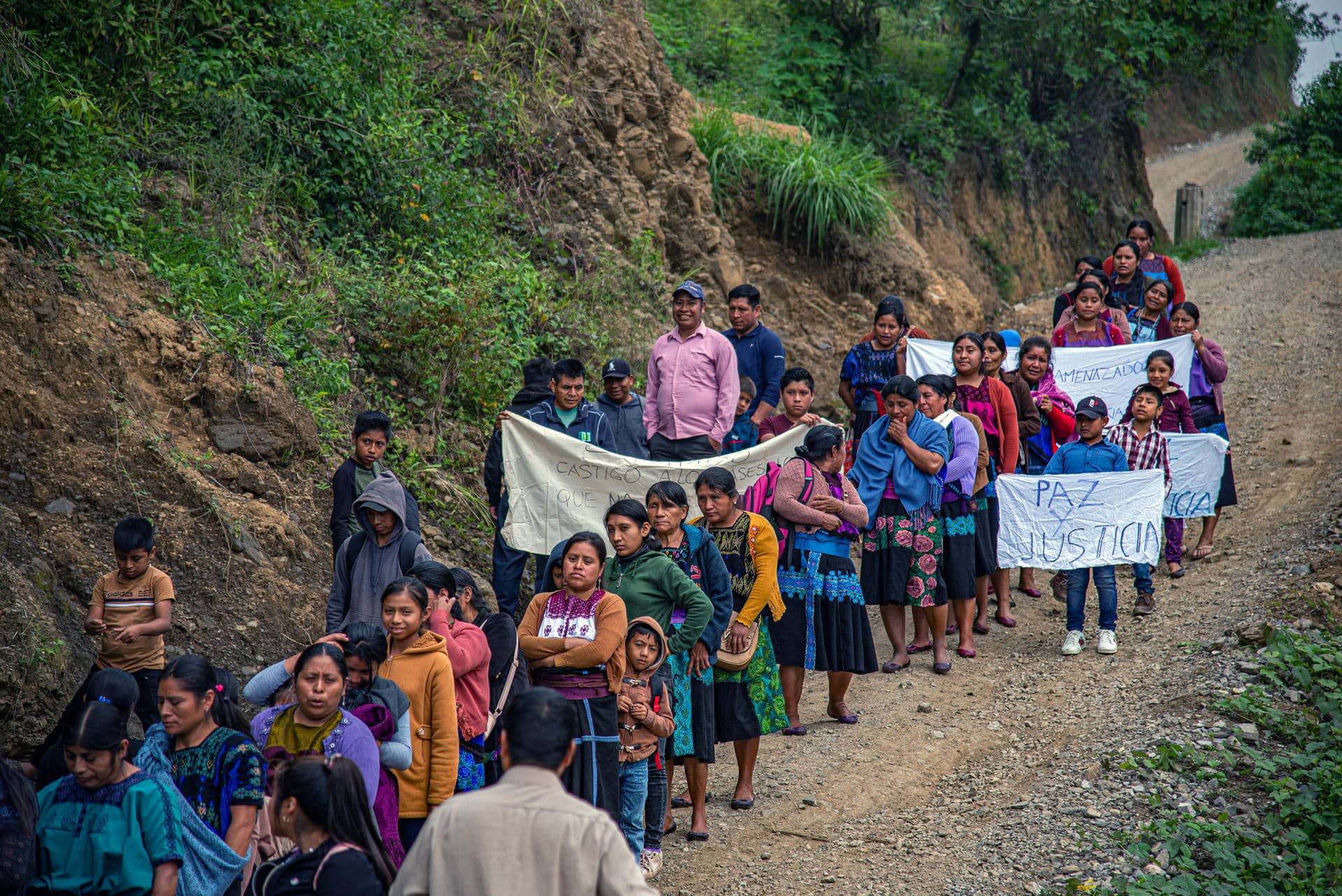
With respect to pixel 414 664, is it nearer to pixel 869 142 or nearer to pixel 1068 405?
pixel 1068 405

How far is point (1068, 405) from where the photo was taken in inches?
379

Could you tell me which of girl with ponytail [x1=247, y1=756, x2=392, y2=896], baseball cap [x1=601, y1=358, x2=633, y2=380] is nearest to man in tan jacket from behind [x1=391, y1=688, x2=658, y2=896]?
girl with ponytail [x1=247, y1=756, x2=392, y2=896]

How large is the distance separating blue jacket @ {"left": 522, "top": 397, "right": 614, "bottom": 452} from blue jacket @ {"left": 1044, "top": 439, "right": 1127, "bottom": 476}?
3.23 m

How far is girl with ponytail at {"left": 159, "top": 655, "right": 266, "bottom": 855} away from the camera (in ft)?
14.1

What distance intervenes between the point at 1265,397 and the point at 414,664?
1218 cm

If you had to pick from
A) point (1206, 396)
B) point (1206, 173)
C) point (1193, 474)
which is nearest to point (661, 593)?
point (1193, 474)

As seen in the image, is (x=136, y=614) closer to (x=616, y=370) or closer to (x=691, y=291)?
(x=616, y=370)

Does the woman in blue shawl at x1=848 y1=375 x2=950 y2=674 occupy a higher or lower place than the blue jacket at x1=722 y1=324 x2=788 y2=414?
lower

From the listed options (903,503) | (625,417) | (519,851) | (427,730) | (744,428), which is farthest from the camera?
(744,428)

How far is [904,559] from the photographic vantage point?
26.7 feet

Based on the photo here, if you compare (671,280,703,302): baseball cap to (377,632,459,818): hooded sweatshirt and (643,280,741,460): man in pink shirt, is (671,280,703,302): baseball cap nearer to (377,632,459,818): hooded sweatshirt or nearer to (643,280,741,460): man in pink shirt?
(643,280,741,460): man in pink shirt

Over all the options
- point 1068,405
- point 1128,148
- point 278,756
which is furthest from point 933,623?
point 1128,148

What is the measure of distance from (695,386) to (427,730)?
421 cm

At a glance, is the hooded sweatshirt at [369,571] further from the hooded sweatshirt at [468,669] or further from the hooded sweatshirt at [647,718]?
the hooded sweatshirt at [647,718]
